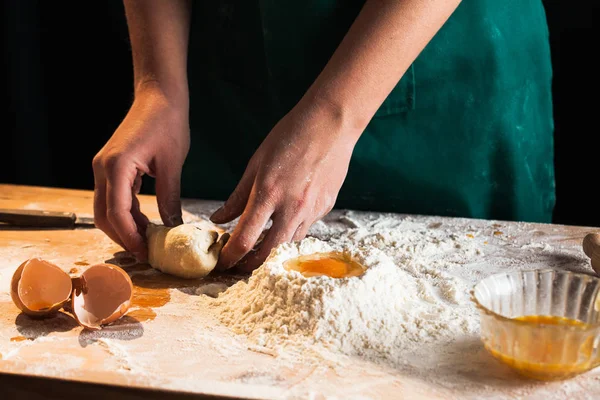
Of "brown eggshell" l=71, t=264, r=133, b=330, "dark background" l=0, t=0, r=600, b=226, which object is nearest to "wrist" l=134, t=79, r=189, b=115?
"brown eggshell" l=71, t=264, r=133, b=330

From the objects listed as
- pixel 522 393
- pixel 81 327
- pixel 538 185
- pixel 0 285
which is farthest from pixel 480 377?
pixel 538 185

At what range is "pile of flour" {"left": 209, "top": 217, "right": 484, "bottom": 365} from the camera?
114 centimetres

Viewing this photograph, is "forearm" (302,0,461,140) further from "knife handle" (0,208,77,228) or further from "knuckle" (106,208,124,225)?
"knife handle" (0,208,77,228)

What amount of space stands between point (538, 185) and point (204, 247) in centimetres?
118

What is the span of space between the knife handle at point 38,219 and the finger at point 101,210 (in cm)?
22

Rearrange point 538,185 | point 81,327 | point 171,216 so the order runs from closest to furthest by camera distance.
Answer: point 81,327 < point 171,216 < point 538,185

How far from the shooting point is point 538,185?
82.8 inches

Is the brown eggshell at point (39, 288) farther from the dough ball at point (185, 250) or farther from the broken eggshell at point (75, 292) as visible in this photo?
the dough ball at point (185, 250)

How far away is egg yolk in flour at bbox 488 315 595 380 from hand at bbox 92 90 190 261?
871 mm

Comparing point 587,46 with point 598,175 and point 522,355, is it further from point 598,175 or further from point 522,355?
point 522,355

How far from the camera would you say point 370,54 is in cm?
147

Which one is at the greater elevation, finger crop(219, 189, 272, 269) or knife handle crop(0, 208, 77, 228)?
finger crop(219, 189, 272, 269)

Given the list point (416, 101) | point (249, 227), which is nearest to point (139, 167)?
point (249, 227)

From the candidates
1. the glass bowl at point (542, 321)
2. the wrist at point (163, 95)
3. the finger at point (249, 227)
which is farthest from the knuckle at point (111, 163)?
the glass bowl at point (542, 321)
